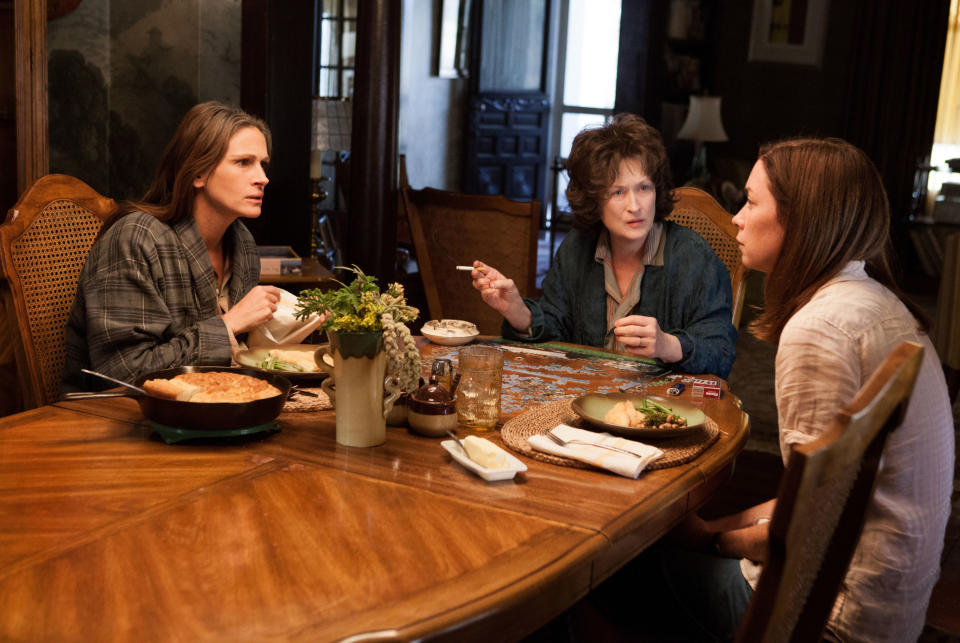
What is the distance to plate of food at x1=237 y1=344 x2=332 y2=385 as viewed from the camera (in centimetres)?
199

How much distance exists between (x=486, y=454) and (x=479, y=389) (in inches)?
10.9

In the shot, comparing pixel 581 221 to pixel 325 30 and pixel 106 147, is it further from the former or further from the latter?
pixel 325 30

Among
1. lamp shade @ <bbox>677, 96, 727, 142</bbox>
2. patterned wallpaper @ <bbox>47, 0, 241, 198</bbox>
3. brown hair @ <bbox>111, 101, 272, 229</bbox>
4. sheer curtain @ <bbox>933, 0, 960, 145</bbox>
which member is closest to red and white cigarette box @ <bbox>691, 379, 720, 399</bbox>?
brown hair @ <bbox>111, 101, 272, 229</bbox>

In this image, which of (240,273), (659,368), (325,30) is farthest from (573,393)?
(325,30)

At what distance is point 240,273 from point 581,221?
2.99ft

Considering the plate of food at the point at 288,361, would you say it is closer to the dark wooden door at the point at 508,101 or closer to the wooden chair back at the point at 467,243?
the wooden chair back at the point at 467,243

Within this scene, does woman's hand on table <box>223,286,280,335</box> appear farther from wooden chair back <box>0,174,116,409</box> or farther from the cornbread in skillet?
wooden chair back <box>0,174,116,409</box>

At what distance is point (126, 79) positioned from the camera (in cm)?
403

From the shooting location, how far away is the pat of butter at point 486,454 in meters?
1.56

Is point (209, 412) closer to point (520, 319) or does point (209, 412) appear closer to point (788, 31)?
point (520, 319)

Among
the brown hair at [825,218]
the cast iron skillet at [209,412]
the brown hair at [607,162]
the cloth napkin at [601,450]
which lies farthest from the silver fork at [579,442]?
the brown hair at [607,162]

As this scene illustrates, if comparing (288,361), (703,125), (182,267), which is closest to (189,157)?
(182,267)

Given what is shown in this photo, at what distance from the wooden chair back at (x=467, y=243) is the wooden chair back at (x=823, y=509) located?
7.98ft

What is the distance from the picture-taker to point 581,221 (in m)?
2.71
